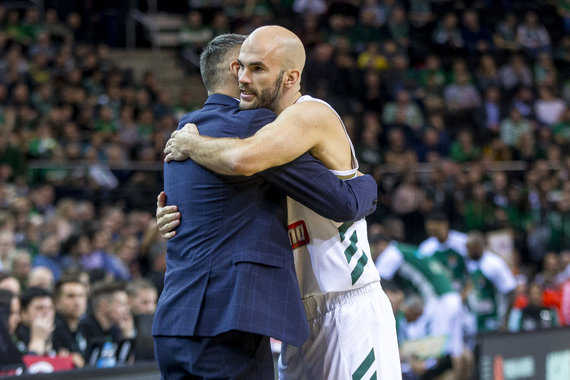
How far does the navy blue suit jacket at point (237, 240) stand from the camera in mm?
3285

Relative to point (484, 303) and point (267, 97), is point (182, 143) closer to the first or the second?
point (267, 97)

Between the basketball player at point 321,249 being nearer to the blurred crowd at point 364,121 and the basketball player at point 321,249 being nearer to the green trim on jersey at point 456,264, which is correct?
the blurred crowd at point 364,121

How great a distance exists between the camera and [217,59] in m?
3.66

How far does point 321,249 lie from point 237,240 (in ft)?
1.89

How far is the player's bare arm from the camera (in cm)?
331

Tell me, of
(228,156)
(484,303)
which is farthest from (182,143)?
(484,303)

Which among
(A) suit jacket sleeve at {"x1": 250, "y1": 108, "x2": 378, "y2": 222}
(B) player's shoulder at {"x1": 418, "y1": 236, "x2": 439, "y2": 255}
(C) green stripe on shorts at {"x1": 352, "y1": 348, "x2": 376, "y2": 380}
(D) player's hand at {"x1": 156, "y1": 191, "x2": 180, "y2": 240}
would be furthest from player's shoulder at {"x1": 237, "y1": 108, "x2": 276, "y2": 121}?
(B) player's shoulder at {"x1": 418, "y1": 236, "x2": 439, "y2": 255}

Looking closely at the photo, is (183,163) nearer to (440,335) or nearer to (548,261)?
(440,335)

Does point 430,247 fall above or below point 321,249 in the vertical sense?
below

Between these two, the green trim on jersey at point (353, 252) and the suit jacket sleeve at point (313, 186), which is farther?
the green trim on jersey at point (353, 252)

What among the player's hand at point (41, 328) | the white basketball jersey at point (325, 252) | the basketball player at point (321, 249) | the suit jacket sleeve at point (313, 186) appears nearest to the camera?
the suit jacket sleeve at point (313, 186)

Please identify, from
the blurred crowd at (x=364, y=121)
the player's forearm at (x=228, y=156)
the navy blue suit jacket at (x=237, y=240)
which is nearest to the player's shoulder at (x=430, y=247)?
the blurred crowd at (x=364, y=121)

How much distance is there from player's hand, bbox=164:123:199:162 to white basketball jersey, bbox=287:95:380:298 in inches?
20.1

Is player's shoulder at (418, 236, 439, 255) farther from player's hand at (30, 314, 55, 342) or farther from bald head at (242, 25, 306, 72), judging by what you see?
bald head at (242, 25, 306, 72)
